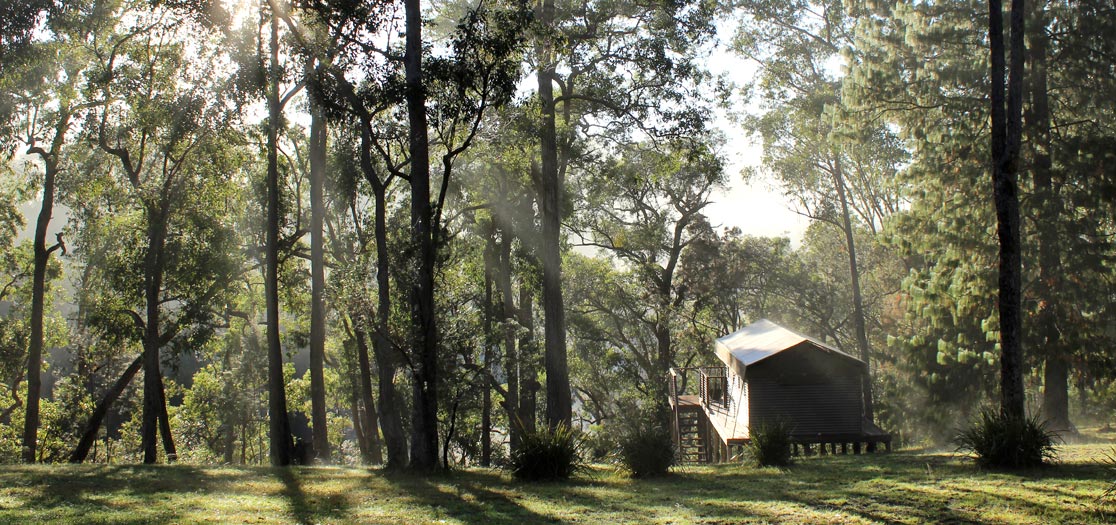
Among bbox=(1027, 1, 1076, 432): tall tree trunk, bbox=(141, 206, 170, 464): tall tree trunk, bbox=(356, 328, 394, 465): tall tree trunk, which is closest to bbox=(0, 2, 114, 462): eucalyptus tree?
bbox=(141, 206, 170, 464): tall tree trunk

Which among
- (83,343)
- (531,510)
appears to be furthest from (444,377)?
(83,343)

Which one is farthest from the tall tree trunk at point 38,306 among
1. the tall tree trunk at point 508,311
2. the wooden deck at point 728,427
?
the wooden deck at point 728,427

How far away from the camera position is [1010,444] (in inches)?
439

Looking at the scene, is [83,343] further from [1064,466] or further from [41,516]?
[1064,466]

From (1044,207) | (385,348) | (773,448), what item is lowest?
(773,448)

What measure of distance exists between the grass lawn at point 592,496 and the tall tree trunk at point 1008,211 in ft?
4.80

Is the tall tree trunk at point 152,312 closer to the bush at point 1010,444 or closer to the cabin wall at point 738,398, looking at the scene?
the cabin wall at point 738,398

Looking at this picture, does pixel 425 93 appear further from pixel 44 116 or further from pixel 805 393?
pixel 44 116

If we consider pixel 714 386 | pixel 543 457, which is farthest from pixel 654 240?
pixel 543 457

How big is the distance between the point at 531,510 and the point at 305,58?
10309 mm

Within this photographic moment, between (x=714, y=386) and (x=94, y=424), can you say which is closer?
(x=94, y=424)

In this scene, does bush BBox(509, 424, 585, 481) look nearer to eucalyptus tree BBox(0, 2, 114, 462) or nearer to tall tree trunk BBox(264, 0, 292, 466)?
tall tree trunk BBox(264, 0, 292, 466)

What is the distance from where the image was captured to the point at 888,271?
43.3m

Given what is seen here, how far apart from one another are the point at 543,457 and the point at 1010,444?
6.79m
